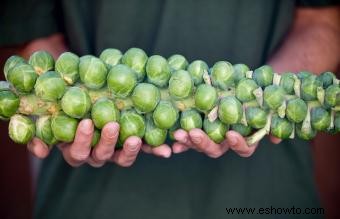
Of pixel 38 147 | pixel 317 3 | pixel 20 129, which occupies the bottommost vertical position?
pixel 38 147

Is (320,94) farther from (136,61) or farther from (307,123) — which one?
(136,61)

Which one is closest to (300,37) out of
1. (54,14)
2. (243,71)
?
(243,71)

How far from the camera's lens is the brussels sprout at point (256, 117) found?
4.92ft

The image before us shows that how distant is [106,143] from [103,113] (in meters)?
0.11

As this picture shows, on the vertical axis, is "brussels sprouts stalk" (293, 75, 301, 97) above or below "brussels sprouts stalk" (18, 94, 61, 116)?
above

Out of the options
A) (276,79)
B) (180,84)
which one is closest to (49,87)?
(180,84)

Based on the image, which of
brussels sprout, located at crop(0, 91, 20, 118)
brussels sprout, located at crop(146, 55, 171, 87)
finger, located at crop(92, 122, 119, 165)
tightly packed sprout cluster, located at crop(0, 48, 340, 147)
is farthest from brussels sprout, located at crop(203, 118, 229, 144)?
brussels sprout, located at crop(0, 91, 20, 118)

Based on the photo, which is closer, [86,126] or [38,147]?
[86,126]

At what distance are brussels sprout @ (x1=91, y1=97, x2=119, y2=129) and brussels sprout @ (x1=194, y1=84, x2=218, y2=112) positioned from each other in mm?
299

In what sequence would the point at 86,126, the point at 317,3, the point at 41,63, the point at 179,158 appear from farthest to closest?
the point at 317,3, the point at 179,158, the point at 41,63, the point at 86,126

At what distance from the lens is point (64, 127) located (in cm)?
147

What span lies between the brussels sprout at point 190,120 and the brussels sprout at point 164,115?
0.04 meters

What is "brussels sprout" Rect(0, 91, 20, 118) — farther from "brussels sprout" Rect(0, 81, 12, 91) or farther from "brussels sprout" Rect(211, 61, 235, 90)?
"brussels sprout" Rect(211, 61, 235, 90)

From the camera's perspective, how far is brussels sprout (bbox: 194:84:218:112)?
147cm
